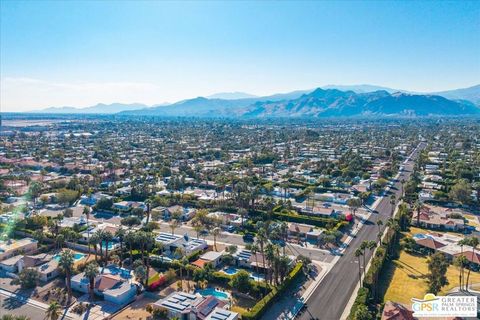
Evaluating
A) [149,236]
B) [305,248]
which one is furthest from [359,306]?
[149,236]

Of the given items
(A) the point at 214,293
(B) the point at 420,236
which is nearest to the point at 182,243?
(A) the point at 214,293

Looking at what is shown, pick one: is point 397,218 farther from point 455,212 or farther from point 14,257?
point 14,257

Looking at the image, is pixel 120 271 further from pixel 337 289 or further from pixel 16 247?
pixel 337 289

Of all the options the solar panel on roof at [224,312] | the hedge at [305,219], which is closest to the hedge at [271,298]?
the solar panel on roof at [224,312]

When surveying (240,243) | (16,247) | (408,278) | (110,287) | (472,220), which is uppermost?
(16,247)

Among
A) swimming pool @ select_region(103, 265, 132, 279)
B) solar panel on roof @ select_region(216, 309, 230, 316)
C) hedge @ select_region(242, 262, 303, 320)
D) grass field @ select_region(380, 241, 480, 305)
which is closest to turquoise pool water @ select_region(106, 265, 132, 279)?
swimming pool @ select_region(103, 265, 132, 279)

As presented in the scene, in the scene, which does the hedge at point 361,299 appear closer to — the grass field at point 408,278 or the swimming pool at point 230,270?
the grass field at point 408,278
